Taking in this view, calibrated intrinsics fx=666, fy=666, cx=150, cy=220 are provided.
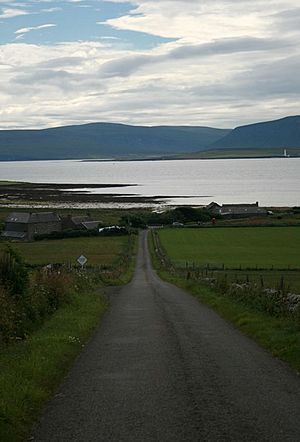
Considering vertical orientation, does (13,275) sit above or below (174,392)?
above

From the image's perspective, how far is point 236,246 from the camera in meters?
74.3

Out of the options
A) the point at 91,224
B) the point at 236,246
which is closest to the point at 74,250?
the point at 236,246

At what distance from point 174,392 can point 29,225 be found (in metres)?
88.0

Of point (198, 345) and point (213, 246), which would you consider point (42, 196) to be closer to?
point (213, 246)

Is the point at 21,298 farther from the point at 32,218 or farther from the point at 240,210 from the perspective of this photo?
the point at 240,210

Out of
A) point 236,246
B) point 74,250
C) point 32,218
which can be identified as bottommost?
point 74,250

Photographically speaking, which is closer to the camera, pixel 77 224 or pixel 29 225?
pixel 29 225

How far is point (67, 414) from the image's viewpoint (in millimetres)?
8641

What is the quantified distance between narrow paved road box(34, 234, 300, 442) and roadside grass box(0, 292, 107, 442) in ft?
0.79

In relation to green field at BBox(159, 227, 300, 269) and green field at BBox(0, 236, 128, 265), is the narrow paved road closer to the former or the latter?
green field at BBox(159, 227, 300, 269)

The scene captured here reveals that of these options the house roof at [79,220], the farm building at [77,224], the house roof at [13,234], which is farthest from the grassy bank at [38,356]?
the house roof at [79,220]

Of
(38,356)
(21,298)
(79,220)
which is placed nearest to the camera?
(38,356)

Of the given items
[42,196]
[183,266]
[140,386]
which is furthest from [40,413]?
[42,196]

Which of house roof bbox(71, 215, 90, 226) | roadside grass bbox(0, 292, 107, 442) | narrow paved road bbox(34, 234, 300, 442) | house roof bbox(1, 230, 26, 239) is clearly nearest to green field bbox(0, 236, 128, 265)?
house roof bbox(1, 230, 26, 239)
